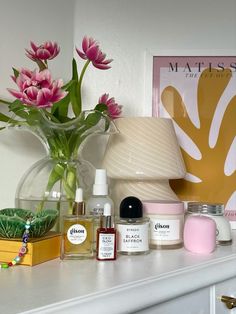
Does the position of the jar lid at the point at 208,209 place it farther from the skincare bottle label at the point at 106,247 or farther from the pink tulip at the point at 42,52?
the pink tulip at the point at 42,52

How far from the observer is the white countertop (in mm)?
448

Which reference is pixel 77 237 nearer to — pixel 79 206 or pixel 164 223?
pixel 79 206

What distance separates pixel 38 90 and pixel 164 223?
29 cm

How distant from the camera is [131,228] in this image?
65 centimetres

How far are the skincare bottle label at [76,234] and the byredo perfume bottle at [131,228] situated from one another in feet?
0.20

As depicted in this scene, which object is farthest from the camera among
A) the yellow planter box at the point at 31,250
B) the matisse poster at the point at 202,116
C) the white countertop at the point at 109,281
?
the matisse poster at the point at 202,116

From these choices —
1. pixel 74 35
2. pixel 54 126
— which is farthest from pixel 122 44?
pixel 54 126

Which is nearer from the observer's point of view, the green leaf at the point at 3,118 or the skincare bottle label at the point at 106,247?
the skincare bottle label at the point at 106,247

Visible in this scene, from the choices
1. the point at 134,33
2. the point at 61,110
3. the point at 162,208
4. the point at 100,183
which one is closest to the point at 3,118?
the point at 61,110

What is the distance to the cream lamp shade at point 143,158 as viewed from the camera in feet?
2.54

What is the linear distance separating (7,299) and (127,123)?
435 millimetres

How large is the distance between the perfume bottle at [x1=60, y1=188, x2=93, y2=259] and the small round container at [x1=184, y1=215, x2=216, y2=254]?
0.55 ft

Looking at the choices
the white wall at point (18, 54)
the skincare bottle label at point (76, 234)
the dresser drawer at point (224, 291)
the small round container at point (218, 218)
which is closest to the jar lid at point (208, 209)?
the small round container at point (218, 218)

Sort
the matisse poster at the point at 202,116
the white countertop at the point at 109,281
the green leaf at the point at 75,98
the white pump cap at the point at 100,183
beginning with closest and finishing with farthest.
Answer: the white countertop at the point at 109,281 < the white pump cap at the point at 100,183 < the green leaf at the point at 75,98 < the matisse poster at the point at 202,116
